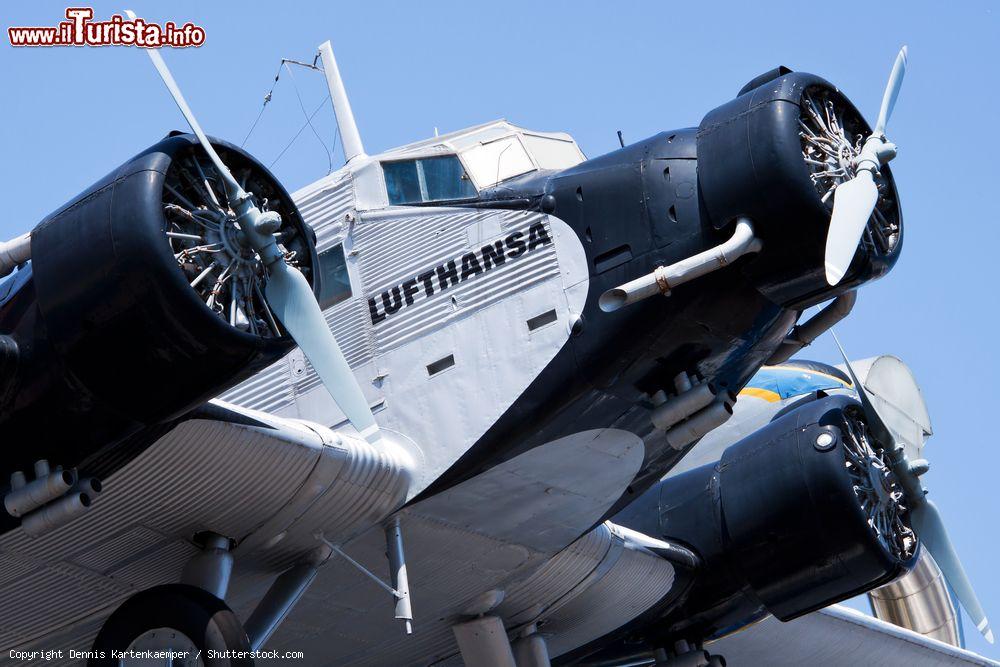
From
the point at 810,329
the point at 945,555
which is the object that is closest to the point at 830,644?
the point at 945,555

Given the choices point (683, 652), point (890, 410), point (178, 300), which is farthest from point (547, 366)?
point (683, 652)

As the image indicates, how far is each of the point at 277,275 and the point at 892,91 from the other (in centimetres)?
613

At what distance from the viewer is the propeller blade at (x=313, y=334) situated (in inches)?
450

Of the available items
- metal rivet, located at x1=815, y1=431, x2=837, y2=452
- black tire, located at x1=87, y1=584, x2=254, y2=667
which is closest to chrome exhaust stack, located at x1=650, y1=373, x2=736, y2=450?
metal rivet, located at x1=815, y1=431, x2=837, y2=452

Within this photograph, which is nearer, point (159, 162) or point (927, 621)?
point (159, 162)

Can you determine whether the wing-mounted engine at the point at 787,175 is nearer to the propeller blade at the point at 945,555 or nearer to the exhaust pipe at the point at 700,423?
the exhaust pipe at the point at 700,423

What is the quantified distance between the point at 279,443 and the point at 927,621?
59.0 ft

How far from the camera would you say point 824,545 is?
53.5ft

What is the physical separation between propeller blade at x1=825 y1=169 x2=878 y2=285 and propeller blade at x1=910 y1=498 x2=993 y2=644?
5328 millimetres

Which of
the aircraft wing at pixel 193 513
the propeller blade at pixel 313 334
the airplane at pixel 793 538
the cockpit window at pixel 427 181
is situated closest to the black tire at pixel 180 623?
the aircraft wing at pixel 193 513

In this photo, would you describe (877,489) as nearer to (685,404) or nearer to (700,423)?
(700,423)

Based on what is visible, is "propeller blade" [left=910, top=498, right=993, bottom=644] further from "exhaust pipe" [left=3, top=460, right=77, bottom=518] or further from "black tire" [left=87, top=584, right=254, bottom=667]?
"exhaust pipe" [left=3, top=460, right=77, bottom=518]

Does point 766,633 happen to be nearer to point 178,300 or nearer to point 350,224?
point 350,224

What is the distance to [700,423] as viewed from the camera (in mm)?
13453
